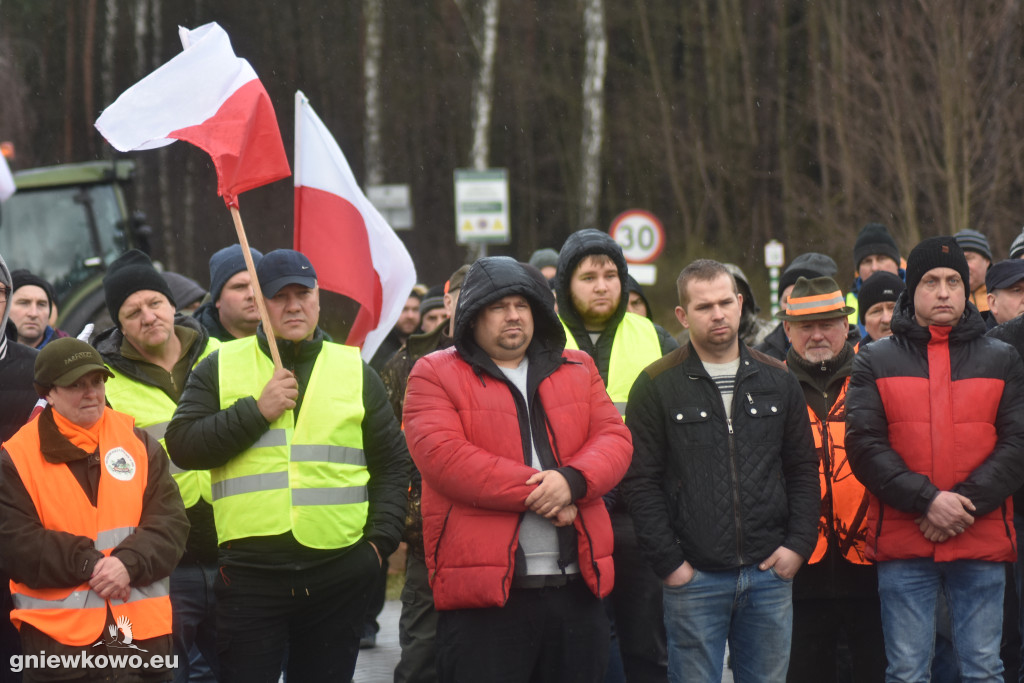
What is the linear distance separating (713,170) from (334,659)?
74.7 ft

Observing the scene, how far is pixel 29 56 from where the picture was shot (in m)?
31.2

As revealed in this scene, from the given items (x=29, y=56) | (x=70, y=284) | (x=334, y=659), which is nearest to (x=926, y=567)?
(x=334, y=659)

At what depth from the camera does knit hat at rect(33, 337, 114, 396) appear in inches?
193

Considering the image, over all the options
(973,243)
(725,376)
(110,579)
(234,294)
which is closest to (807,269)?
(973,243)

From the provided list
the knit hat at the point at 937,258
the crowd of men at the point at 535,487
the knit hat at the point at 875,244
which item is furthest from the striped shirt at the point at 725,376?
the knit hat at the point at 875,244

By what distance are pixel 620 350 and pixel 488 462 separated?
1521 millimetres

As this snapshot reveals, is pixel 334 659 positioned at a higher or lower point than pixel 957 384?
lower

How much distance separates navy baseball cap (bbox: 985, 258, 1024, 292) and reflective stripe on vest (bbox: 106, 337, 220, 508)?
3781 mm

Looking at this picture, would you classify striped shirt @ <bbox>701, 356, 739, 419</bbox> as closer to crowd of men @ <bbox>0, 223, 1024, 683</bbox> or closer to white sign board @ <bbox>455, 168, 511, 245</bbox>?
crowd of men @ <bbox>0, 223, 1024, 683</bbox>

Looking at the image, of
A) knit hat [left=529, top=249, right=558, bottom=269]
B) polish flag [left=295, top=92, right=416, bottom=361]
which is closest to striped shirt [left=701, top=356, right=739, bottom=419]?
polish flag [left=295, top=92, right=416, bottom=361]

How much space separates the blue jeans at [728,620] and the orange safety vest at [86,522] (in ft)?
6.46

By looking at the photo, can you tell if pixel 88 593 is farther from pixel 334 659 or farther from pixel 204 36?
pixel 204 36

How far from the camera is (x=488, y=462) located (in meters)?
4.62

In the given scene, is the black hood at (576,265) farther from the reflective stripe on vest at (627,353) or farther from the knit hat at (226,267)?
the knit hat at (226,267)
